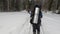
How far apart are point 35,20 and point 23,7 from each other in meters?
46.2

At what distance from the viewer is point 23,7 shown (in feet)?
172

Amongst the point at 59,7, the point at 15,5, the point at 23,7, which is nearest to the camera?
the point at 59,7

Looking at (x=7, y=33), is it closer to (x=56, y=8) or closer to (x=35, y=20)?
(x=35, y=20)

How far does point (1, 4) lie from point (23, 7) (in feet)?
34.2

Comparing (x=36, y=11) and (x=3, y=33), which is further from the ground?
(x=36, y=11)

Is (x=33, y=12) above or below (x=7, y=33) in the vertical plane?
above

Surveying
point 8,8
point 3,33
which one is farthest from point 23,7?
point 3,33

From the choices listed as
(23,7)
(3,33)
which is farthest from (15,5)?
(3,33)

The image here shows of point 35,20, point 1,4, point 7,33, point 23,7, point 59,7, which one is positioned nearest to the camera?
point 35,20

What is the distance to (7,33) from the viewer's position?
8.44 meters

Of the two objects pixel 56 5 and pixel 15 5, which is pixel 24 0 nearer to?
pixel 15 5

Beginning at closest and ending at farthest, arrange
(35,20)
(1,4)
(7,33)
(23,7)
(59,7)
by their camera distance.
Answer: (35,20)
(7,33)
(59,7)
(1,4)
(23,7)

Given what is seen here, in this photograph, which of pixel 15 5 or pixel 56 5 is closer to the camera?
pixel 56 5

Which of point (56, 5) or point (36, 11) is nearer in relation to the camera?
point (36, 11)
